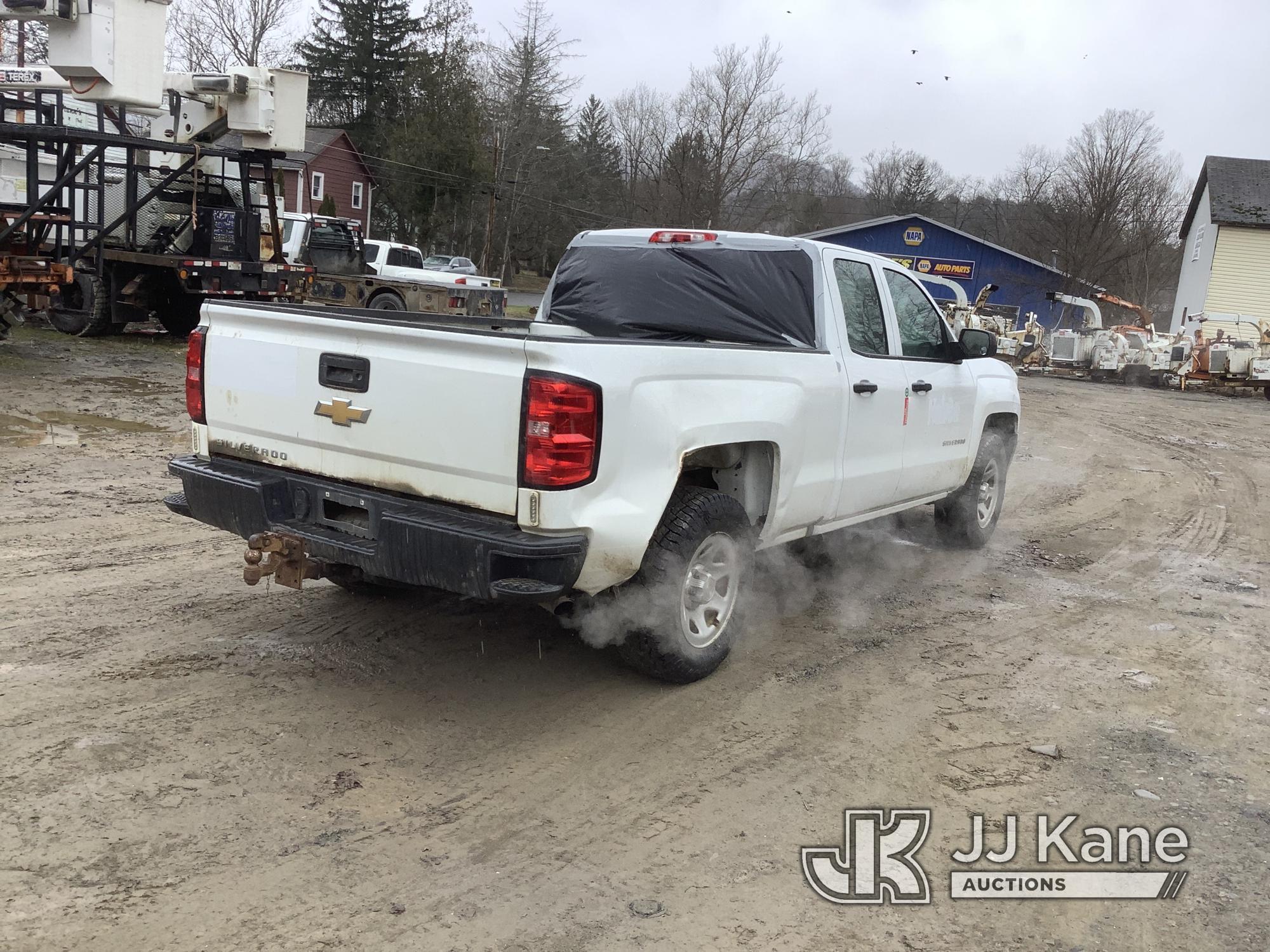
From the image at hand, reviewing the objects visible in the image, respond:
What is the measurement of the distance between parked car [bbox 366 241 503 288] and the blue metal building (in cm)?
2348

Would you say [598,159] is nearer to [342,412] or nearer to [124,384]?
[124,384]

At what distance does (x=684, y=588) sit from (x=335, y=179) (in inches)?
1879

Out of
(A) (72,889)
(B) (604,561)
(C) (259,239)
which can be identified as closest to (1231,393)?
(C) (259,239)

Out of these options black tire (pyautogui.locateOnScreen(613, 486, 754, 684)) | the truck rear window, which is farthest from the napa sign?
black tire (pyautogui.locateOnScreen(613, 486, 754, 684))

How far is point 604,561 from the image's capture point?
13.1 ft

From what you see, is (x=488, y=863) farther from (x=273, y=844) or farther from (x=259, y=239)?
(x=259, y=239)

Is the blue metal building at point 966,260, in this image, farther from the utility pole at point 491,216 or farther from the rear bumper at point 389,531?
the rear bumper at point 389,531

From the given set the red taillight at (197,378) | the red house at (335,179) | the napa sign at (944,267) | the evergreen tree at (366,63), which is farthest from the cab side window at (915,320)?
the evergreen tree at (366,63)

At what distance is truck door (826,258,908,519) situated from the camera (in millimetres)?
5449

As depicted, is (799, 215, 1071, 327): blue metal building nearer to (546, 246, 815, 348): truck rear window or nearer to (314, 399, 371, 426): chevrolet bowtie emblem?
(546, 246, 815, 348): truck rear window

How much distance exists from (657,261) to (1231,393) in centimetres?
2655

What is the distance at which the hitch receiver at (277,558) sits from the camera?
414cm

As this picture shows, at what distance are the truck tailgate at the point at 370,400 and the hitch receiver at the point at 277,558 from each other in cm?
32

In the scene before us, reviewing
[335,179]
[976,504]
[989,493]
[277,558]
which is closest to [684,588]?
[277,558]
